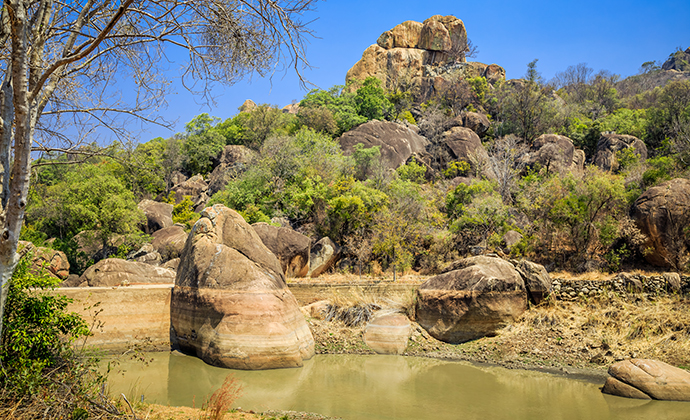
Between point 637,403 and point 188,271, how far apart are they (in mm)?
14001

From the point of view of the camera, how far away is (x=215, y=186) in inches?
1663

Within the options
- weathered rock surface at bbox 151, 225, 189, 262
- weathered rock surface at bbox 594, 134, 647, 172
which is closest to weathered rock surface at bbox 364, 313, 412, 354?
weathered rock surface at bbox 151, 225, 189, 262

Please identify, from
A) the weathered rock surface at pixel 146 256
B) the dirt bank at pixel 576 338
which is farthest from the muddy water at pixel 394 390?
the weathered rock surface at pixel 146 256

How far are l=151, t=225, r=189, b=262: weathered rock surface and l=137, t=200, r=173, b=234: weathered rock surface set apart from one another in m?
6.80

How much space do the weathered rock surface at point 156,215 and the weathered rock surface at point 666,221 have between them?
33388 mm

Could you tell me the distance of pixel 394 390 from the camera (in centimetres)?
1153

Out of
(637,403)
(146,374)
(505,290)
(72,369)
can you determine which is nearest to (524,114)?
(505,290)

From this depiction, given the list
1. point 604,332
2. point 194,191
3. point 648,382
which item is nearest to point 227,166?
point 194,191

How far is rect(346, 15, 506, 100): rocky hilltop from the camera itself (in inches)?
2530

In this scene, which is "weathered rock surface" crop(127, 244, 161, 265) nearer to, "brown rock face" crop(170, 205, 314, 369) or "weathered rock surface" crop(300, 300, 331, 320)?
"brown rock face" crop(170, 205, 314, 369)

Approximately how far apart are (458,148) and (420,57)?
1198 inches

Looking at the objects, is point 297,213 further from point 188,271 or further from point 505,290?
point 505,290

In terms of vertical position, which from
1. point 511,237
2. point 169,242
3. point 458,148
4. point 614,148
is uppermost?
point 458,148

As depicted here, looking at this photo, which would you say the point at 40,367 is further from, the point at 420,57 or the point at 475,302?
the point at 420,57
